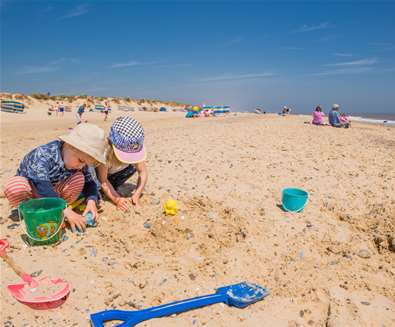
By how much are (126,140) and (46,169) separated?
0.90 meters

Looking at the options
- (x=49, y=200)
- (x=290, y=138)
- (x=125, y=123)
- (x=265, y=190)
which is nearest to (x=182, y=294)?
(x=49, y=200)

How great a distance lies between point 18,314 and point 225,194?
2894 mm

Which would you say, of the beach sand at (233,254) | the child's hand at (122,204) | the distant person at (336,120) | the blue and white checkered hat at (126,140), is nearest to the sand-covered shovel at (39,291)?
the beach sand at (233,254)

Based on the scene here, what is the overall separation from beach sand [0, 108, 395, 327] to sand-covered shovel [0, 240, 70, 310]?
6cm

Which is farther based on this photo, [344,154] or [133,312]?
[344,154]

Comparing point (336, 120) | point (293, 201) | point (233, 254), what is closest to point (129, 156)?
point (233, 254)

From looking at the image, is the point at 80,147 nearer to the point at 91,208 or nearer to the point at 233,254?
the point at 91,208

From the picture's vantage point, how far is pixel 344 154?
724 centimetres

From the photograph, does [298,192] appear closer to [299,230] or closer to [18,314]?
[299,230]

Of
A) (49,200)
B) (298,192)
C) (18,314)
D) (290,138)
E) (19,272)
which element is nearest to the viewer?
(18,314)

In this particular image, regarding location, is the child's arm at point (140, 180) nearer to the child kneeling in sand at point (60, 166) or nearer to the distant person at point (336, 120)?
the child kneeling in sand at point (60, 166)

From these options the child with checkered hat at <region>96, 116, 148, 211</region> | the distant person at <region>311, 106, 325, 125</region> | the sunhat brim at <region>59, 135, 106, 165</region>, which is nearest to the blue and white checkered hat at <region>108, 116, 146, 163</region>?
the child with checkered hat at <region>96, 116, 148, 211</region>

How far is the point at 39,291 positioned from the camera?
2572 mm

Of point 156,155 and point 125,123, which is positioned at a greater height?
point 125,123
